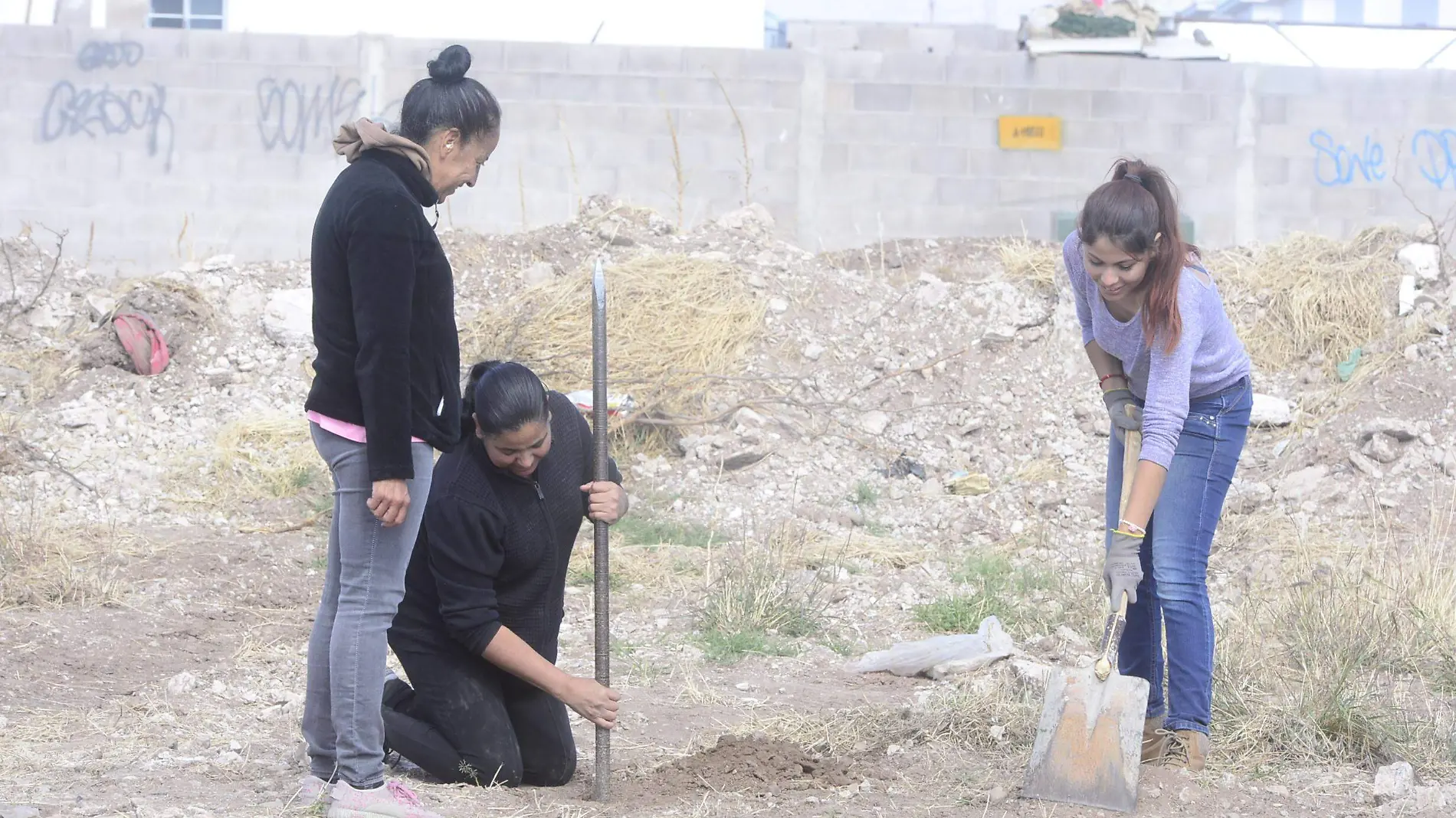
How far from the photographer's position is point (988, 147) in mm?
10461

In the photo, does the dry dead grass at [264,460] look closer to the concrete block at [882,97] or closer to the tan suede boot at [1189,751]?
the concrete block at [882,97]

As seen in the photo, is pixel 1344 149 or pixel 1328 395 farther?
pixel 1344 149

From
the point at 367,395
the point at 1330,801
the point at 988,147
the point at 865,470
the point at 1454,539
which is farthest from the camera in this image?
→ the point at 988,147

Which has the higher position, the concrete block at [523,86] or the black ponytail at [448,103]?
the concrete block at [523,86]

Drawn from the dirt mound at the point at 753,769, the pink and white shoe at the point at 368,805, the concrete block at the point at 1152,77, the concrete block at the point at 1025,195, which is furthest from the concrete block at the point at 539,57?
the pink and white shoe at the point at 368,805

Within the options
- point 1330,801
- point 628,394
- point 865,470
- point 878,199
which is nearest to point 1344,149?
point 878,199

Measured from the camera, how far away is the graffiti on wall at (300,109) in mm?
10445

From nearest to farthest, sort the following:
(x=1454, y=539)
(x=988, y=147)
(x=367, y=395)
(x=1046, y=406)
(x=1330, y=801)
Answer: (x=367, y=395) → (x=1330, y=801) → (x=1454, y=539) → (x=1046, y=406) → (x=988, y=147)

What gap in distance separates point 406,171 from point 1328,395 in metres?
6.66

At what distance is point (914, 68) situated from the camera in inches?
409

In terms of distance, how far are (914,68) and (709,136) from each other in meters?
1.61

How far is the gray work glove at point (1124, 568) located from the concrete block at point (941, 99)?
24.8ft

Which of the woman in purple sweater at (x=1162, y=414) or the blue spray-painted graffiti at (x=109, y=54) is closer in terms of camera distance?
the woman in purple sweater at (x=1162, y=414)

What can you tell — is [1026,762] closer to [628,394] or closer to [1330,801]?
[1330,801]
